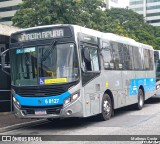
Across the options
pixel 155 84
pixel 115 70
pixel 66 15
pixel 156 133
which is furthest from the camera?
pixel 66 15

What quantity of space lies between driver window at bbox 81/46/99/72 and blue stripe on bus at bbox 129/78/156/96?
12.3 ft

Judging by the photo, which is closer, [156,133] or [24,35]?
[156,133]

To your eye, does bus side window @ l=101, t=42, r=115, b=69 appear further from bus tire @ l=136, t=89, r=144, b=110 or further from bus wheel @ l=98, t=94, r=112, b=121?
bus tire @ l=136, t=89, r=144, b=110

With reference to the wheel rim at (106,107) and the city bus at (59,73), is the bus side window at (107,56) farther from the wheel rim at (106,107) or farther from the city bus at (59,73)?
the wheel rim at (106,107)

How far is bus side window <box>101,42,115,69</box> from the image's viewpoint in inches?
513

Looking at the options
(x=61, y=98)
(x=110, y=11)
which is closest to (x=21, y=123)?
(x=61, y=98)

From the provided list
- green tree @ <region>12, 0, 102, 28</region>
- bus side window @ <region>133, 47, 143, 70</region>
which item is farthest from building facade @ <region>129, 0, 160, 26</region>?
bus side window @ <region>133, 47, 143, 70</region>

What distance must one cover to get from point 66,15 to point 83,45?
51.0ft

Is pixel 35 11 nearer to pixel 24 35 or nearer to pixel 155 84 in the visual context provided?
pixel 155 84

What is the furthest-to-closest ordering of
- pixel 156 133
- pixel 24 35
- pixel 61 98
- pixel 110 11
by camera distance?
1. pixel 110 11
2. pixel 24 35
3. pixel 61 98
4. pixel 156 133

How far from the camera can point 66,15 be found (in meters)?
26.7

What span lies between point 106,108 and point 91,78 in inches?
63.5

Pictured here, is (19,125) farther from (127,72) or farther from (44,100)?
(127,72)

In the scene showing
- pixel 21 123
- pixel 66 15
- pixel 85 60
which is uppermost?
pixel 66 15
